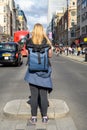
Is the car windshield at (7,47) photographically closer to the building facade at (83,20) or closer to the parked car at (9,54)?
the parked car at (9,54)

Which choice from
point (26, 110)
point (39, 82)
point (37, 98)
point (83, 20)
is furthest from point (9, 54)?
point (83, 20)

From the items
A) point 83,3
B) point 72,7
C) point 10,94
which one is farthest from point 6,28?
point 10,94

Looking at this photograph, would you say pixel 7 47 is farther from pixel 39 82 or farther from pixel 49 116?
pixel 39 82

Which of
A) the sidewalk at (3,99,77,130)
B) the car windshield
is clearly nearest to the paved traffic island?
the sidewalk at (3,99,77,130)

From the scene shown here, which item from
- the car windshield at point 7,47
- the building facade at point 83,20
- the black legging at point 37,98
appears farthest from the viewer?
the building facade at point 83,20

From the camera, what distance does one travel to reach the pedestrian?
740 centimetres

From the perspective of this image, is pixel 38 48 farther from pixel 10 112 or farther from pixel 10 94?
pixel 10 94

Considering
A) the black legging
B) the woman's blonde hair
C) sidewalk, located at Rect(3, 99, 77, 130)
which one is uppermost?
the woman's blonde hair

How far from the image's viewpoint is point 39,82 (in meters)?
7.48

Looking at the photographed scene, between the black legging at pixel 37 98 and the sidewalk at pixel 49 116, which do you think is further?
the black legging at pixel 37 98

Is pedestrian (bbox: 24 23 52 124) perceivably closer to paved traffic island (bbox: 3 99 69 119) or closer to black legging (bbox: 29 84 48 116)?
black legging (bbox: 29 84 48 116)

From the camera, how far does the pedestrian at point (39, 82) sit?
740 centimetres

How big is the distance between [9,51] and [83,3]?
79.6 m

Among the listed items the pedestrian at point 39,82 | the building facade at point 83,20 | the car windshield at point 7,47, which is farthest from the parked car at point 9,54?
the building facade at point 83,20
